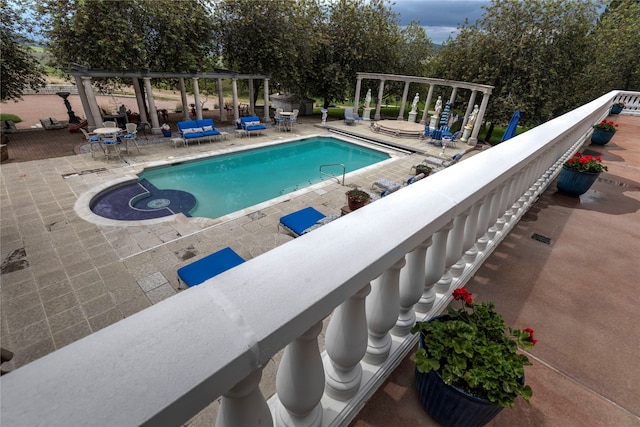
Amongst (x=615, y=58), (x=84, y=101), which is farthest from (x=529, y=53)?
(x=84, y=101)

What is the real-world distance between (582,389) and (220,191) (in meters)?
12.5

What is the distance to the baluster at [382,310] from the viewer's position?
1.75 metres

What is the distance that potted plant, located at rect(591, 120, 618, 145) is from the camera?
29.3 ft

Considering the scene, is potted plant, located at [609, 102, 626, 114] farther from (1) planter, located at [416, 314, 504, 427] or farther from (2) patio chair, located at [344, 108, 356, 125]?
(1) planter, located at [416, 314, 504, 427]

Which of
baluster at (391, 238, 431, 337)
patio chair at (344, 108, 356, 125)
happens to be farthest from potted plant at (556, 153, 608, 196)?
patio chair at (344, 108, 356, 125)

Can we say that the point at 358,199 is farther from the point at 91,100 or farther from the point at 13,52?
the point at 13,52

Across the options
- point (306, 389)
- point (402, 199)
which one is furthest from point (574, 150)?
point (306, 389)

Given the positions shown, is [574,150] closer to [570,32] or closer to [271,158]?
[271,158]

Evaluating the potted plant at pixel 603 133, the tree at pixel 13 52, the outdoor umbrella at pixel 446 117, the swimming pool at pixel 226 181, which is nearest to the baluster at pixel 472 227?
the swimming pool at pixel 226 181

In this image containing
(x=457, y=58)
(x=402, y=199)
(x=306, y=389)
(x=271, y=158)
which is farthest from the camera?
(x=457, y=58)

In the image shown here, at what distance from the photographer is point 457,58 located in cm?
2447

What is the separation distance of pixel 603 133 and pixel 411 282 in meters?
11.1

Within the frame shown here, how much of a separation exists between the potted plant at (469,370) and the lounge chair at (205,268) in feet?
15.8

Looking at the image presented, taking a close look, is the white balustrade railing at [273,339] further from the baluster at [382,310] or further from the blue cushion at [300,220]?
the blue cushion at [300,220]
